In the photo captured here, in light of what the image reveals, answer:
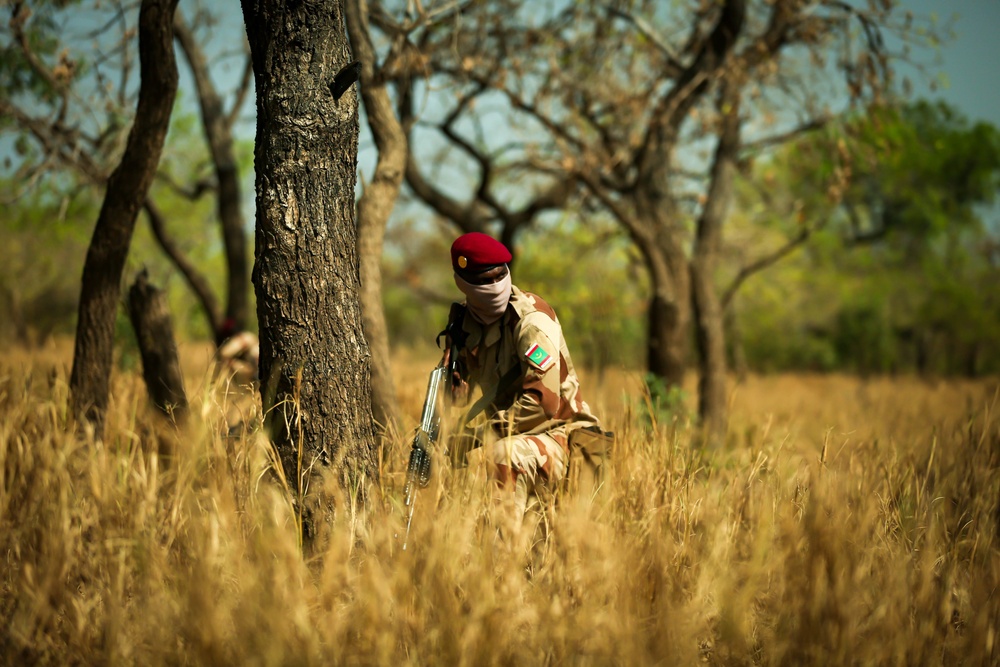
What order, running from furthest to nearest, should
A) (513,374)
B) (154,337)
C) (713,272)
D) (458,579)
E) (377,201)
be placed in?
(713,272)
(154,337)
(377,201)
(513,374)
(458,579)

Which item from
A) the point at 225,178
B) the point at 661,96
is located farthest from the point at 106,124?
the point at 661,96

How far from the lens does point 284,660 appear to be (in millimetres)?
1899

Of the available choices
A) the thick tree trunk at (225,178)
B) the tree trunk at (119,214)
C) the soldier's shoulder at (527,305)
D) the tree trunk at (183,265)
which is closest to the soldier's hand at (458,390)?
the soldier's shoulder at (527,305)

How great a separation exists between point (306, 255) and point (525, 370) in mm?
1025

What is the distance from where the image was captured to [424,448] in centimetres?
291

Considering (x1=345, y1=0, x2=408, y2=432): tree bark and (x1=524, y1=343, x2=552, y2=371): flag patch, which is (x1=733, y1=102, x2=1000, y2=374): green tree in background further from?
(x1=524, y1=343, x2=552, y2=371): flag patch

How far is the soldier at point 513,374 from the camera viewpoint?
10.2 feet

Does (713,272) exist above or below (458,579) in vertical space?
above

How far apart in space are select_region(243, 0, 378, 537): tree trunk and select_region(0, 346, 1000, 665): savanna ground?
0.20 m

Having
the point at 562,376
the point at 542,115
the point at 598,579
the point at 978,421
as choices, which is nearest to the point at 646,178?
the point at 542,115

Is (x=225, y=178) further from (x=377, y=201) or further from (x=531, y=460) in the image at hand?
(x=531, y=460)

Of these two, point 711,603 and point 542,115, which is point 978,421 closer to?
point 711,603

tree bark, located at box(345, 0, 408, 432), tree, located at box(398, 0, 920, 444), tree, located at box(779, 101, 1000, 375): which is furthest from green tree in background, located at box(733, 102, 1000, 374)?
tree bark, located at box(345, 0, 408, 432)

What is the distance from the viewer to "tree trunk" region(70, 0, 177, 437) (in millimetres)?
4159
